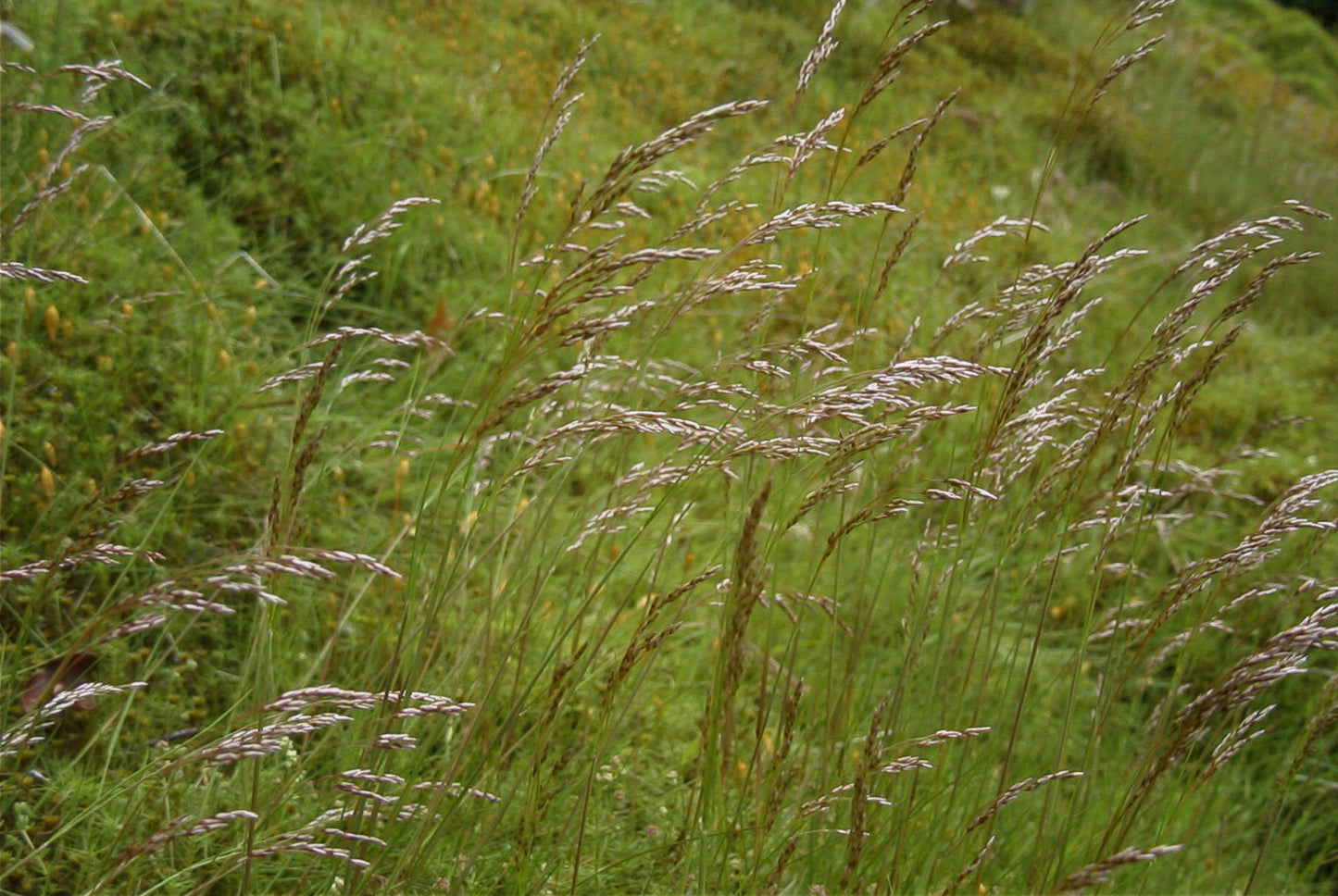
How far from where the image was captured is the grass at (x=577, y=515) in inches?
52.6

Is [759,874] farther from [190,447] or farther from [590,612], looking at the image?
[190,447]

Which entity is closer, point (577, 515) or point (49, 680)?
point (577, 515)

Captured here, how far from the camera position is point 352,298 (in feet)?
11.6

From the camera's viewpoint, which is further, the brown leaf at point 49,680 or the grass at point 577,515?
the brown leaf at point 49,680

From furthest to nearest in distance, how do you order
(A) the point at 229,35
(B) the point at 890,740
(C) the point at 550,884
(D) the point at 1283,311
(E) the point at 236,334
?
(D) the point at 1283,311 < (A) the point at 229,35 < (E) the point at 236,334 < (B) the point at 890,740 < (C) the point at 550,884

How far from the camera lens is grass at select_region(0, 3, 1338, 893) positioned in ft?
4.38

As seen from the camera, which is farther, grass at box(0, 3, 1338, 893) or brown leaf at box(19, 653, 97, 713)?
brown leaf at box(19, 653, 97, 713)

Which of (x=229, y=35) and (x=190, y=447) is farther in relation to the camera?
(x=229, y=35)

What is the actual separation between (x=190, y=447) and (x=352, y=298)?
1175mm

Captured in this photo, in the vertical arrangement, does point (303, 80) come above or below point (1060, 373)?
above

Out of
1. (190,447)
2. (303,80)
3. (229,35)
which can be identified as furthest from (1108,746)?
(229,35)

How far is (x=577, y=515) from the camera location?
1.45 meters

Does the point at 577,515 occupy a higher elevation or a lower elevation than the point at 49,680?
higher

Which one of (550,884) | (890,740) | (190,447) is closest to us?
(550,884)
